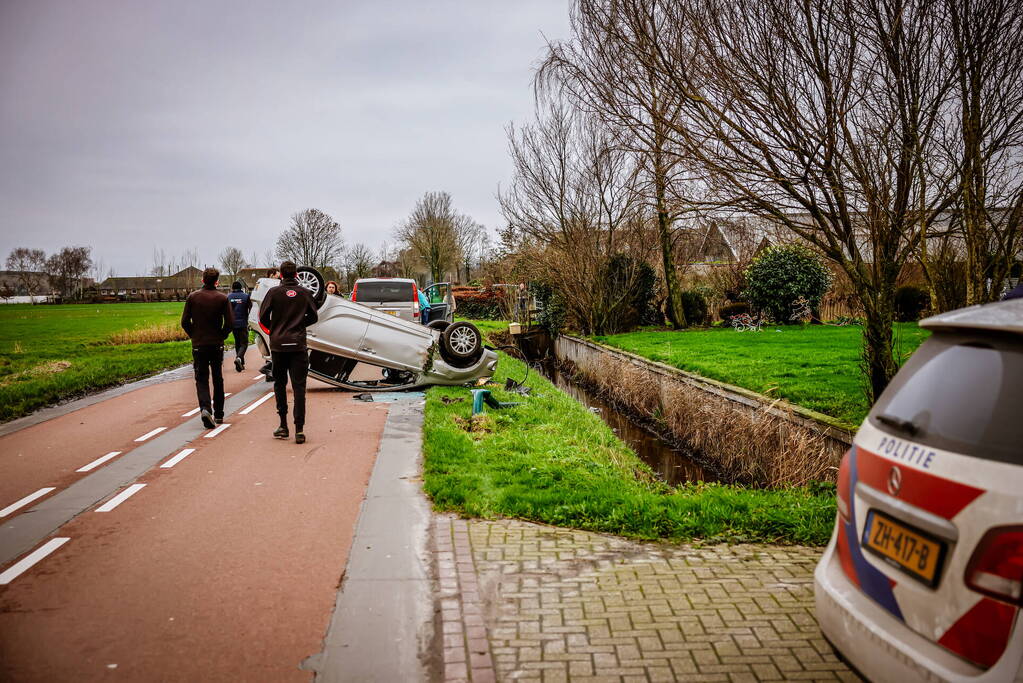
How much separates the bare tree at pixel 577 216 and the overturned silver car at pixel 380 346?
1196cm

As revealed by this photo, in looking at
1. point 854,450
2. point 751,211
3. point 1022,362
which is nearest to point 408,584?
point 854,450

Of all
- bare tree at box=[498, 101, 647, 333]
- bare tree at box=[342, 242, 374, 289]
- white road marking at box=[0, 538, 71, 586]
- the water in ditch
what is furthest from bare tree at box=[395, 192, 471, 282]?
white road marking at box=[0, 538, 71, 586]

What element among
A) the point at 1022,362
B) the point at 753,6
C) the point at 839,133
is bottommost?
the point at 1022,362

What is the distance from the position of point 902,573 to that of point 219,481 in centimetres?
601

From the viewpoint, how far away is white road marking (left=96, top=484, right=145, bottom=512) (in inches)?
234

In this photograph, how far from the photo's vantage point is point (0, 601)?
165 inches

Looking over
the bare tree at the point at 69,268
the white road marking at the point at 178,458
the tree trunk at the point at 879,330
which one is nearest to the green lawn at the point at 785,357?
the tree trunk at the point at 879,330

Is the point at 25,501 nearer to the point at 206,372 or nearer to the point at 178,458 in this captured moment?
the point at 178,458

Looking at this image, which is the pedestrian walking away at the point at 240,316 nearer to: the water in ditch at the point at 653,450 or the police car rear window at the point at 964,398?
the water in ditch at the point at 653,450

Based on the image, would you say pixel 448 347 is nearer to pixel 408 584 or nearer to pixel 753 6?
pixel 753 6

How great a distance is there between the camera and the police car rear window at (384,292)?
19734 millimetres

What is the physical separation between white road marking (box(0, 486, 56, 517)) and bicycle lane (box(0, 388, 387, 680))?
71 centimetres

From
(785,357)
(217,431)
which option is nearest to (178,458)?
(217,431)

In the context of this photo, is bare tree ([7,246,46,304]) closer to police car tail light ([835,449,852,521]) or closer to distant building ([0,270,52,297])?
distant building ([0,270,52,297])
